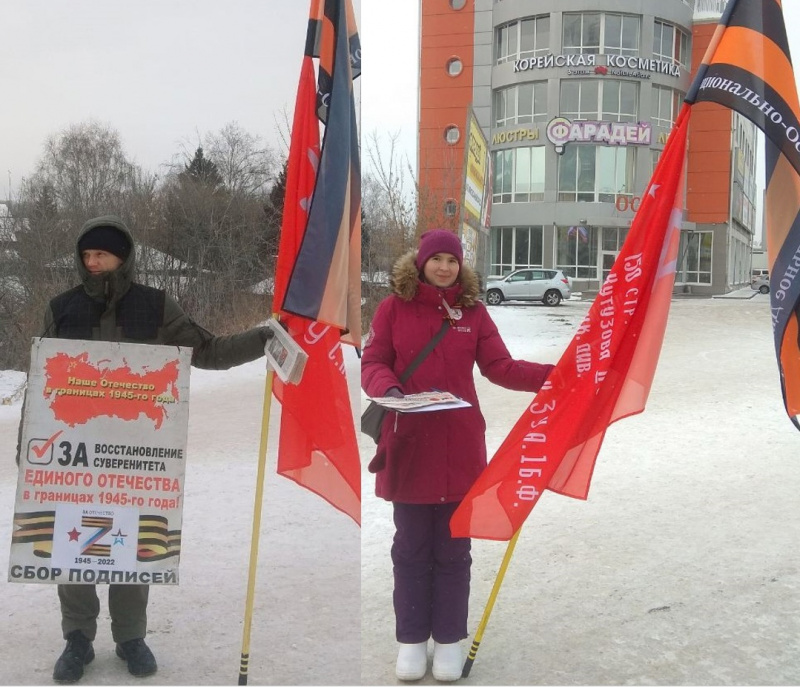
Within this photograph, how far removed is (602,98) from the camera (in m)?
13.0

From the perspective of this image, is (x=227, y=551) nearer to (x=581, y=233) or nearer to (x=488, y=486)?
(x=488, y=486)

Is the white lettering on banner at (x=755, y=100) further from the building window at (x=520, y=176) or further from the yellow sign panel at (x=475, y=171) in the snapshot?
the building window at (x=520, y=176)

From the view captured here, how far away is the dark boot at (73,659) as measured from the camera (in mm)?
2855

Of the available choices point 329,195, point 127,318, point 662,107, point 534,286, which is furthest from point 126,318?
point 534,286

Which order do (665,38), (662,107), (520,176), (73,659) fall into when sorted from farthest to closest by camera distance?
(520,176)
(665,38)
(662,107)
(73,659)

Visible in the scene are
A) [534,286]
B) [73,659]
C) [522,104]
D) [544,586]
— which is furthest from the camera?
[534,286]

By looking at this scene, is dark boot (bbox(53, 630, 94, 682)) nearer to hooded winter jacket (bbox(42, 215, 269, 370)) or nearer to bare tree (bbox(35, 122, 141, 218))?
hooded winter jacket (bbox(42, 215, 269, 370))

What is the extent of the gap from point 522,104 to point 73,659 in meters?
11.3

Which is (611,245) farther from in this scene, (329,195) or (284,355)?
(284,355)

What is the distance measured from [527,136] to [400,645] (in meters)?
11.5

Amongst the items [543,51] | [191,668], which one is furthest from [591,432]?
[543,51]

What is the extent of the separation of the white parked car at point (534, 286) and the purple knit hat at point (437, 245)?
49.1ft

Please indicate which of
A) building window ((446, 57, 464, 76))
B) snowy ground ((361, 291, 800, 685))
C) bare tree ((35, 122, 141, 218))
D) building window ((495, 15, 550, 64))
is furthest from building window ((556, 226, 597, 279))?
bare tree ((35, 122, 141, 218))

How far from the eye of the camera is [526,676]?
304 centimetres
